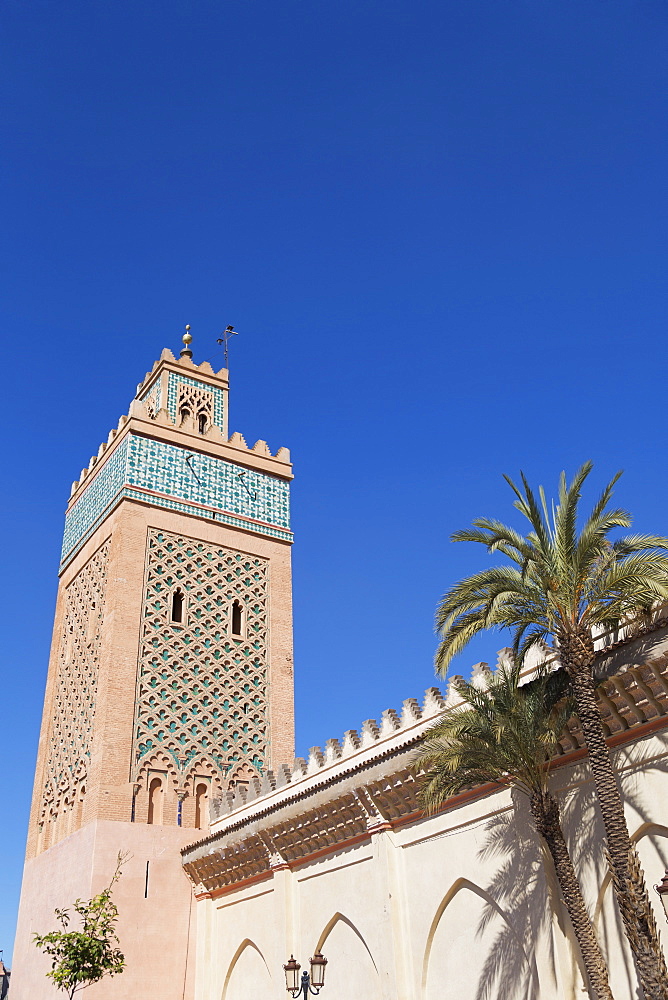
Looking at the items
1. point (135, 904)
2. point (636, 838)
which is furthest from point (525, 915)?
point (135, 904)

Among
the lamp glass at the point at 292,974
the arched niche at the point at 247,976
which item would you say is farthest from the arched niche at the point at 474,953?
the arched niche at the point at 247,976

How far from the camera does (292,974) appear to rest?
1098 centimetres

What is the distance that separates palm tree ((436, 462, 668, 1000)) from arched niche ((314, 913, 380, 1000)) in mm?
4147

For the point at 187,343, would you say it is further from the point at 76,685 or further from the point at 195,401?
the point at 76,685

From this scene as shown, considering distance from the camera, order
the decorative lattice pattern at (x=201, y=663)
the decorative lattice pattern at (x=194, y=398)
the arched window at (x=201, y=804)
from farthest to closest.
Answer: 1. the decorative lattice pattern at (x=194, y=398)
2. the decorative lattice pattern at (x=201, y=663)
3. the arched window at (x=201, y=804)

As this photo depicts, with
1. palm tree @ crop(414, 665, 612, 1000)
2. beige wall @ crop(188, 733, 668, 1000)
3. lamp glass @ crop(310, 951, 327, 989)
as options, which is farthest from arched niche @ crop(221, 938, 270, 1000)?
palm tree @ crop(414, 665, 612, 1000)

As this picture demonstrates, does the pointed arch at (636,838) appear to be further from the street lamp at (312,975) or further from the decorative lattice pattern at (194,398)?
the decorative lattice pattern at (194,398)

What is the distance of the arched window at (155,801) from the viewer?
13859mm

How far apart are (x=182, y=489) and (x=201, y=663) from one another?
3.12m

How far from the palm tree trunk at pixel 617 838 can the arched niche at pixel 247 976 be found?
6583mm

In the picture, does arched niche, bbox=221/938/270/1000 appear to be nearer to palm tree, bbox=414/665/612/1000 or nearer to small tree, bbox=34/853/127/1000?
small tree, bbox=34/853/127/1000

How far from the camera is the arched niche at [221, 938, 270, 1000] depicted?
1233 centimetres

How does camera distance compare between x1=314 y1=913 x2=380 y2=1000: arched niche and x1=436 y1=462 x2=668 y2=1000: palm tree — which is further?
x1=314 y1=913 x2=380 y2=1000: arched niche

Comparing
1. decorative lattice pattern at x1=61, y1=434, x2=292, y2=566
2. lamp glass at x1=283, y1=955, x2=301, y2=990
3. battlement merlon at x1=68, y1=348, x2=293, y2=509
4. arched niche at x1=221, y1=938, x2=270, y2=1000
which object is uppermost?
battlement merlon at x1=68, y1=348, x2=293, y2=509
